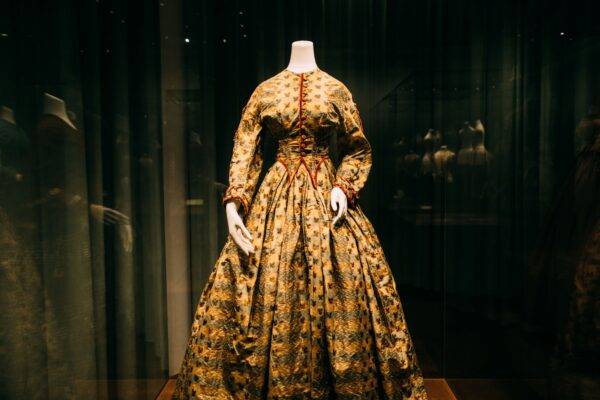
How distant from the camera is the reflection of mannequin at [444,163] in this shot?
2.73 meters

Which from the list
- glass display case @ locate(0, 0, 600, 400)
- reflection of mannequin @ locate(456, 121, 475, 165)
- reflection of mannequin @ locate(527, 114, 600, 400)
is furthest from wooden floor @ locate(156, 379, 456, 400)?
reflection of mannequin @ locate(456, 121, 475, 165)

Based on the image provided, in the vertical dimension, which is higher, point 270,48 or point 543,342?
point 270,48

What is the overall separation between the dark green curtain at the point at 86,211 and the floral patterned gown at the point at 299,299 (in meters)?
0.42

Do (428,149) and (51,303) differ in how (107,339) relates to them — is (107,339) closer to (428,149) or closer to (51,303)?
(51,303)

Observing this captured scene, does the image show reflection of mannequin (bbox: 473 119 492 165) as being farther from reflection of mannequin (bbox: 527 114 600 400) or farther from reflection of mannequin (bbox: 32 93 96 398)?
reflection of mannequin (bbox: 32 93 96 398)

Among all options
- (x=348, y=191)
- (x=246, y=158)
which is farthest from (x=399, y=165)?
(x=246, y=158)

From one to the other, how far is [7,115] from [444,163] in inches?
81.7

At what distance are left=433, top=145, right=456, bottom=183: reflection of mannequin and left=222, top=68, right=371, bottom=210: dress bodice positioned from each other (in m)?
0.80

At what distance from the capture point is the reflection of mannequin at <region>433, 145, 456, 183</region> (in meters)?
2.73

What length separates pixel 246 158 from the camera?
6.59 ft

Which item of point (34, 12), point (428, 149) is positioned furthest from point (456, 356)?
point (34, 12)

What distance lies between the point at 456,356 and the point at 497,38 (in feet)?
5.50

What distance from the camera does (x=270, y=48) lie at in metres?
2.65

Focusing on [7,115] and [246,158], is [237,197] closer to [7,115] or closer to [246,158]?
[246,158]
